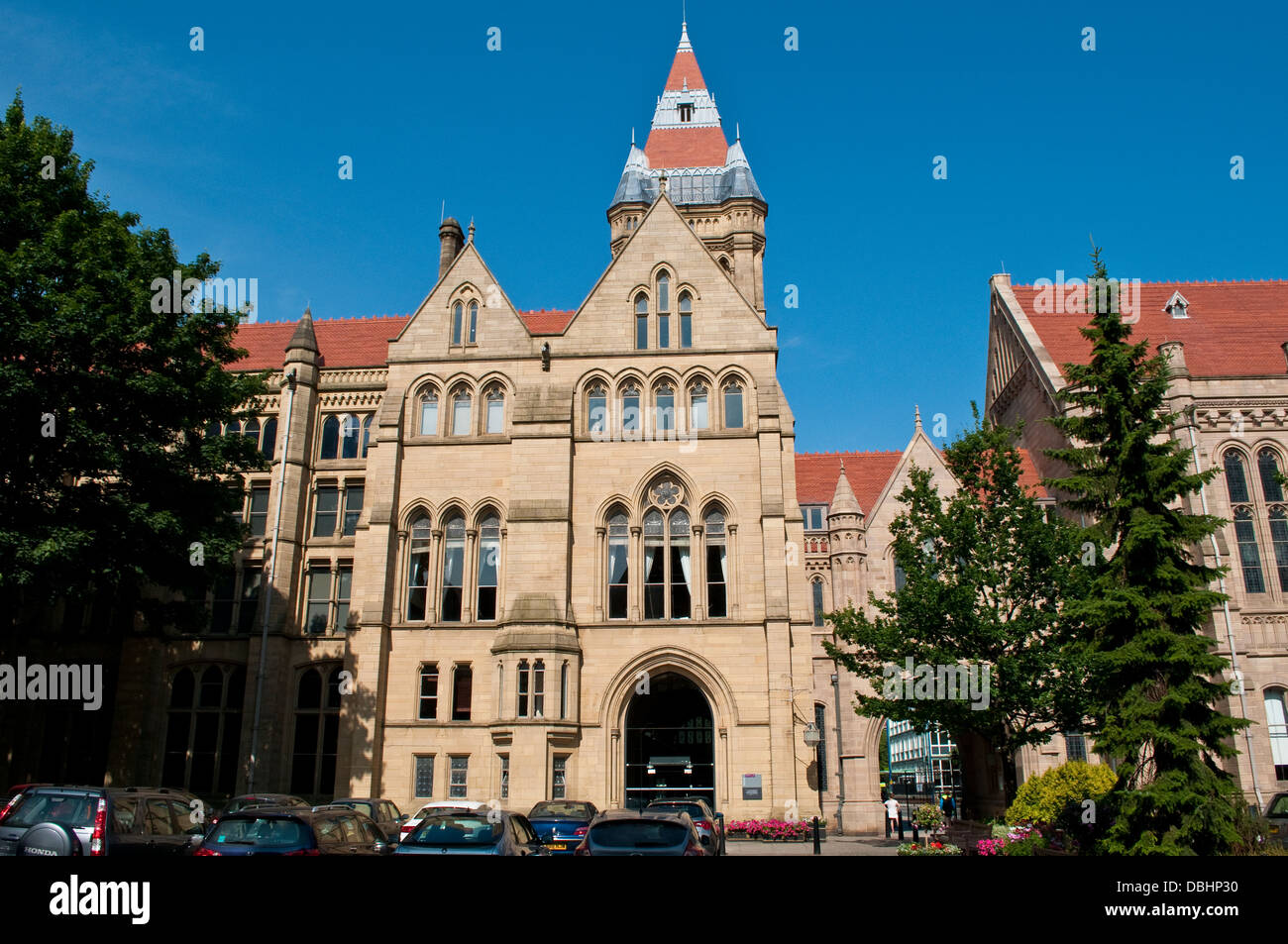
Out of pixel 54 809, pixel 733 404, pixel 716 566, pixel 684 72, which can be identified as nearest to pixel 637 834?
pixel 54 809

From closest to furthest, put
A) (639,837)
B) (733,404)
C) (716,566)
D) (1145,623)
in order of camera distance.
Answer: (639,837), (1145,623), (716,566), (733,404)

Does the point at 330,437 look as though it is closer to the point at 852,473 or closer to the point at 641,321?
the point at 641,321

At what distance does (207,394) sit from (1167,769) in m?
23.9

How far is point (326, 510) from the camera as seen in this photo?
33594 mm

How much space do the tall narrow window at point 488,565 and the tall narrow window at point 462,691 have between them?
1.79 meters

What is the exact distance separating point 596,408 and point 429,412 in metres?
5.87

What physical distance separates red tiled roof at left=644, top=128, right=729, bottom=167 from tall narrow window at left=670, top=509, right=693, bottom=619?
22.2 metres

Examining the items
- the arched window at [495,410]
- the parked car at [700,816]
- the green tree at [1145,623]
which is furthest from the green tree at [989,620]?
the arched window at [495,410]

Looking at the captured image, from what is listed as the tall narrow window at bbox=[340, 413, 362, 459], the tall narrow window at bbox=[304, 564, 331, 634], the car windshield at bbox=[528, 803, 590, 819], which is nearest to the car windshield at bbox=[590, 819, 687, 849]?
the car windshield at bbox=[528, 803, 590, 819]

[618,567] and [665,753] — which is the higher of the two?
[618,567]

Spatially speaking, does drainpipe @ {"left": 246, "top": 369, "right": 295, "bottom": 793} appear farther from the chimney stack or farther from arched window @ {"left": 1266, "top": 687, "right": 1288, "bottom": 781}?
arched window @ {"left": 1266, "top": 687, "right": 1288, "bottom": 781}

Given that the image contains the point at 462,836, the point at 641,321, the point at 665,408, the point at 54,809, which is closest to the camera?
the point at 462,836

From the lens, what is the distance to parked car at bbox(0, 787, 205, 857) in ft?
38.4
